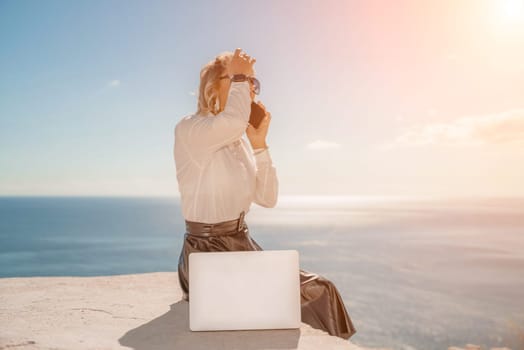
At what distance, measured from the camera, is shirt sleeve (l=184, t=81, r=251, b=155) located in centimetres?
250

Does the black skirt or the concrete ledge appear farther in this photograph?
the black skirt

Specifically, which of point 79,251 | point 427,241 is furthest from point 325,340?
point 427,241

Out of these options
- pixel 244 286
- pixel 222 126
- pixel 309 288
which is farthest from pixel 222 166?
pixel 309 288

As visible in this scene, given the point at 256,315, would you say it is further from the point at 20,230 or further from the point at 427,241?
the point at 20,230

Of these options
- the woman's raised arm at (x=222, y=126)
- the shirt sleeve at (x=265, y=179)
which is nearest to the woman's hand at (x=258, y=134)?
the shirt sleeve at (x=265, y=179)

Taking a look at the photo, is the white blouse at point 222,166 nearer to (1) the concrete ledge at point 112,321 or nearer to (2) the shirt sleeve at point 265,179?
(2) the shirt sleeve at point 265,179

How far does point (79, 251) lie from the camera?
4269 centimetres

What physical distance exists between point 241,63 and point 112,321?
1716 mm

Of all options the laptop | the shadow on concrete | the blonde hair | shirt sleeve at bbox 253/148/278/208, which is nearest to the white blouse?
shirt sleeve at bbox 253/148/278/208

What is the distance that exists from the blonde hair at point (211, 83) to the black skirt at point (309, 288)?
0.64 m

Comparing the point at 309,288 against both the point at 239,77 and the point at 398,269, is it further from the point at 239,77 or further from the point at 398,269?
the point at 398,269

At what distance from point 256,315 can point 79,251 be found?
43738mm

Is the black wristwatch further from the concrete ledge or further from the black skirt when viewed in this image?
the concrete ledge

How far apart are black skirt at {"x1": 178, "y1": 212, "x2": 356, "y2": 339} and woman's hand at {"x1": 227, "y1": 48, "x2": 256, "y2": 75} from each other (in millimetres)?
800
